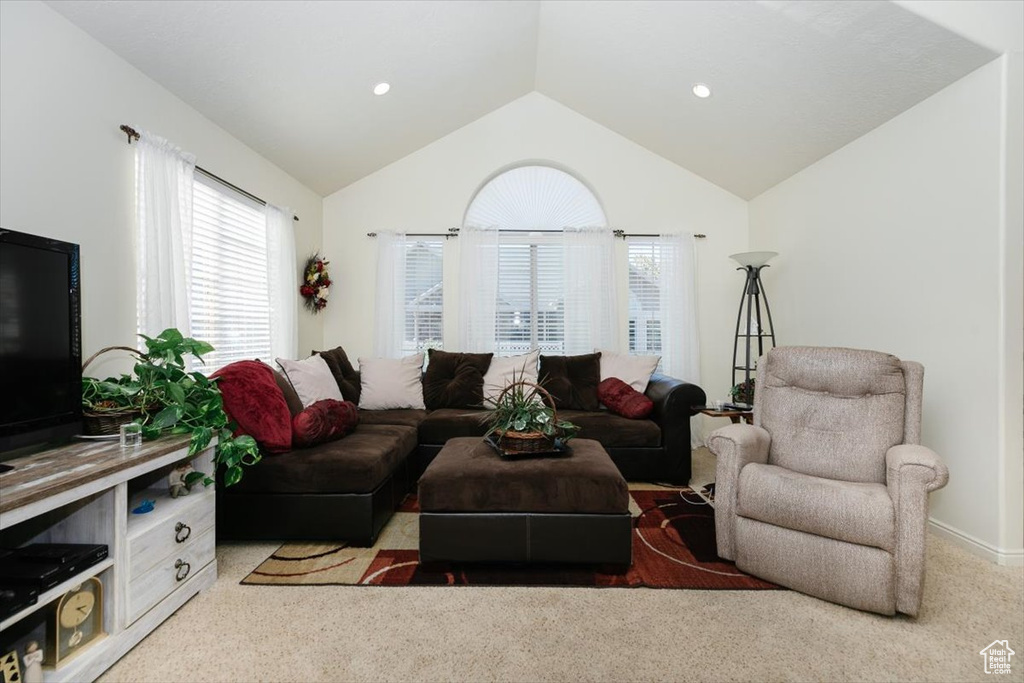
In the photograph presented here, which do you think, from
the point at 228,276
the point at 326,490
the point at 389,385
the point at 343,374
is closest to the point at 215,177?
the point at 228,276

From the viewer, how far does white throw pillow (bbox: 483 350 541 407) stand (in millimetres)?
3969

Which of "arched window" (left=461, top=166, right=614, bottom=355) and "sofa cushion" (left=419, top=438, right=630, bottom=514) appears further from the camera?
"arched window" (left=461, top=166, right=614, bottom=355)

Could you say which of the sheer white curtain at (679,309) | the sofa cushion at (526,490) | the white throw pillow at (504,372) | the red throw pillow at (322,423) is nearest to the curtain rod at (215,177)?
the red throw pillow at (322,423)

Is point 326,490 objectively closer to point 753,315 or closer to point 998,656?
point 998,656

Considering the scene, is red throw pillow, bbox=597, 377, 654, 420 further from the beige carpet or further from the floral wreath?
the floral wreath

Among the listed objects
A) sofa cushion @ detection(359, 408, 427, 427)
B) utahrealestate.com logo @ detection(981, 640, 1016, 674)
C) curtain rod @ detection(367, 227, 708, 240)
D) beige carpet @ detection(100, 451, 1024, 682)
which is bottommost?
utahrealestate.com logo @ detection(981, 640, 1016, 674)

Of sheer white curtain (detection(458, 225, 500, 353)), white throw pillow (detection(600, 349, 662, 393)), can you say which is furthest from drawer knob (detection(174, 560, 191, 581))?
white throw pillow (detection(600, 349, 662, 393))

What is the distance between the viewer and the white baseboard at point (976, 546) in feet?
7.27

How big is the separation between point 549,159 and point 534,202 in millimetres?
436

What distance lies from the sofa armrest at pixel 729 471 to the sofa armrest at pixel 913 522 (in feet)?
1.79

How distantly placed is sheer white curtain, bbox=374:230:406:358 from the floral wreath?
48cm

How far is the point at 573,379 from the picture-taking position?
4.02m

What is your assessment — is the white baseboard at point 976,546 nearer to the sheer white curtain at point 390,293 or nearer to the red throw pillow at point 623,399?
the red throw pillow at point 623,399

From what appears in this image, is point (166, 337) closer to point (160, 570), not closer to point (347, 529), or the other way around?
point (160, 570)
